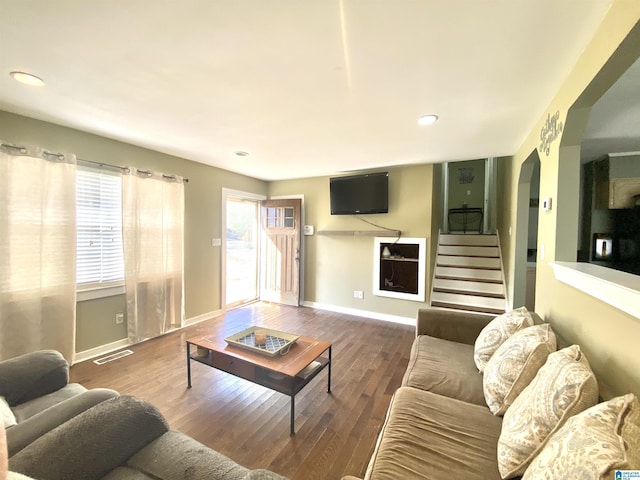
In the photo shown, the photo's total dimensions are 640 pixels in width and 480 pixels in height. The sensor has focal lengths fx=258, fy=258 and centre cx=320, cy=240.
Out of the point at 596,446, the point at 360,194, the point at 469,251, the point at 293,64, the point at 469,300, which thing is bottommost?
the point at 469,300

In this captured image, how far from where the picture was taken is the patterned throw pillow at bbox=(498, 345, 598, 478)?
2.97ft

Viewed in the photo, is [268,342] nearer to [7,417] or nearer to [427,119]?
[7,417]

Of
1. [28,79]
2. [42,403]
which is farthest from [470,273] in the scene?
[28,79]

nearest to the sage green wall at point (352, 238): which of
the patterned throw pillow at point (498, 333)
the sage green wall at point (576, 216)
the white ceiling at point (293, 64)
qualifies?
the white ceiling at point (293, 64)

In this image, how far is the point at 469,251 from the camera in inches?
170

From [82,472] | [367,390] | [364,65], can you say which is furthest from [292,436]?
[364,65]

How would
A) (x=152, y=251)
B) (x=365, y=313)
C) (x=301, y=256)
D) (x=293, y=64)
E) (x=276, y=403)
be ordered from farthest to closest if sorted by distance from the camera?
(x=301, y=256), (x=365, y=313), (x=152, y=251), (x=276, y=403), (x=293, y=64)

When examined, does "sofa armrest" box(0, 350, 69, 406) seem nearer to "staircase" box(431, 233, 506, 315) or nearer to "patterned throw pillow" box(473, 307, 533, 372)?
"patterned throw pillow" box(473, 307, 533, 372)

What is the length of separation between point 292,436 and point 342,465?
0.38m

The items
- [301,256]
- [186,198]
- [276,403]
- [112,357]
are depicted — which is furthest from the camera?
[301,256]

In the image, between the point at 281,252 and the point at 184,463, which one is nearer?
the point at 184,463

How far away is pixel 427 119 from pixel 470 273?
2736mm

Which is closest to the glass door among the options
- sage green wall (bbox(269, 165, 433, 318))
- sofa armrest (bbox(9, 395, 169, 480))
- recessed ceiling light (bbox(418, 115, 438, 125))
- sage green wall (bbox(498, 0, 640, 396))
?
sage green wall (bbox(269, 165, 433, 318))

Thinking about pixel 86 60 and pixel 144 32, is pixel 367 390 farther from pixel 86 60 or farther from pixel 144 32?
pixel 86 60
